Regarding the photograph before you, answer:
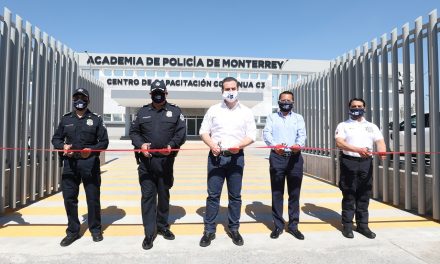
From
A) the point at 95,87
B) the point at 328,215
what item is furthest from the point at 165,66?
the point at 328,215

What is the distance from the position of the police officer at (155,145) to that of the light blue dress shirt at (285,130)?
1148 millimetres

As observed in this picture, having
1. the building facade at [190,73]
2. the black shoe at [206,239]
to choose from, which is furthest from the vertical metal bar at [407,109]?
the building facade at [190,73]

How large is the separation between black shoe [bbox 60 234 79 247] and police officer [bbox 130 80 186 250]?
0.87m

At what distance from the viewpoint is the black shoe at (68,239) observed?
3.49 metres

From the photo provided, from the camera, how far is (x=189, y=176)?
9.21 meters

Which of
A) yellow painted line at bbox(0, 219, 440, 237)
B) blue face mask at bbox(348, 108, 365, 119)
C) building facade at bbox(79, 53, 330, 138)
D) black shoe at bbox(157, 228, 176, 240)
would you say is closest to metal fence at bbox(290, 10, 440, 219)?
yellow painted line at bbox(0, 219, 440, 237)

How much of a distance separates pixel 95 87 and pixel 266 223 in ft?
24.4

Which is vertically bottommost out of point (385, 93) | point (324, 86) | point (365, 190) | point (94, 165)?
point (365, 190)

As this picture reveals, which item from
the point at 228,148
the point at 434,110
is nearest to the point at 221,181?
the point at 228,148

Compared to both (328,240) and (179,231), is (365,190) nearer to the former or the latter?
(328,240)

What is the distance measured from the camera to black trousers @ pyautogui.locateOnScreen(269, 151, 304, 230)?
3.88 m

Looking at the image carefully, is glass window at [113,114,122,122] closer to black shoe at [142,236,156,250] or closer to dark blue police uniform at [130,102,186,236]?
dark blue police uniform at [130,102,186,236]

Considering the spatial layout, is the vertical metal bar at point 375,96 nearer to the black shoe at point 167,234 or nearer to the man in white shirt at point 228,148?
the man in white shirt at point 228,148

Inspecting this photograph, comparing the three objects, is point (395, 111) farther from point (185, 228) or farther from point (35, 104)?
point (35, 104)
